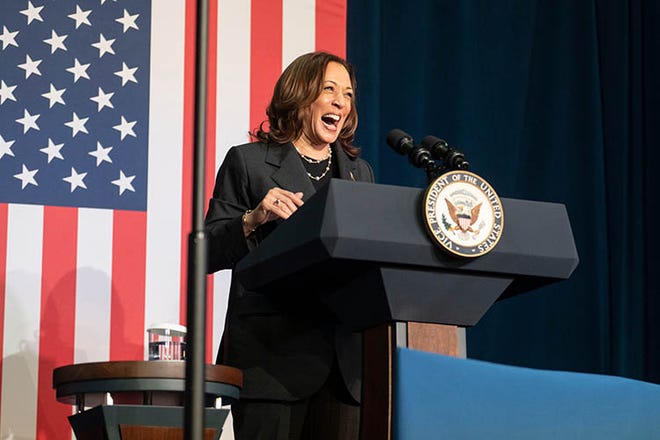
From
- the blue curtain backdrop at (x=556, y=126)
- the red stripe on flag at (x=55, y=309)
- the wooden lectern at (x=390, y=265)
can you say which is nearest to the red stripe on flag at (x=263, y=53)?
the blue curtain backdrop at (x=556, y=126)

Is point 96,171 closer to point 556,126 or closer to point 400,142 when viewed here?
point 400,142

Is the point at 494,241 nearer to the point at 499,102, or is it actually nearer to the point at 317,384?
the point at 317,384

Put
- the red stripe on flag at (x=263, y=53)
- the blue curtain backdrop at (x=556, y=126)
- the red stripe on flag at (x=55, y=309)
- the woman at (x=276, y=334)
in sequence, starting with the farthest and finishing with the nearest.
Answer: the blue curtain backdrop at (x=556, y=126) → the red stripe on flag at (x=263, y=53) → the red stripe on flag at (x=55, y=309) → the woman at (x=276, y=334)

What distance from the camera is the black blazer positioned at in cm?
193

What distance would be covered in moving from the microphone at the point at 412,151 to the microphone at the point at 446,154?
0.05ft

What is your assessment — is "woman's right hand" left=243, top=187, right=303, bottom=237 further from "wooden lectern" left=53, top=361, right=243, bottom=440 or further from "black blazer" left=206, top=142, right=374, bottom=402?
"wooden lectern" left=53, top=361, right=243, bottom=440

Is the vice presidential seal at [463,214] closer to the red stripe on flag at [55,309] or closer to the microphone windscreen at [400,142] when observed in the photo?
the microphone windscreen at [400,142]

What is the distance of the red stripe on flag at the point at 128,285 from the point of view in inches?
120

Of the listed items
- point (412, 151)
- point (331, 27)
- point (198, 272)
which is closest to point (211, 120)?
point (331, 27)

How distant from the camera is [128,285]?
122 inches

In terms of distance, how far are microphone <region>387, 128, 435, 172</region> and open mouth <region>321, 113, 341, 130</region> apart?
1.21 feet

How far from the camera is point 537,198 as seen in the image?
3840 mm

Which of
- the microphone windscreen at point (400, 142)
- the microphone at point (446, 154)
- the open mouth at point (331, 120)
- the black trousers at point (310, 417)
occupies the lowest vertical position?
the black trousers at point (310, 417)

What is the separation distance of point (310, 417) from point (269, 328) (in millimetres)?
183
